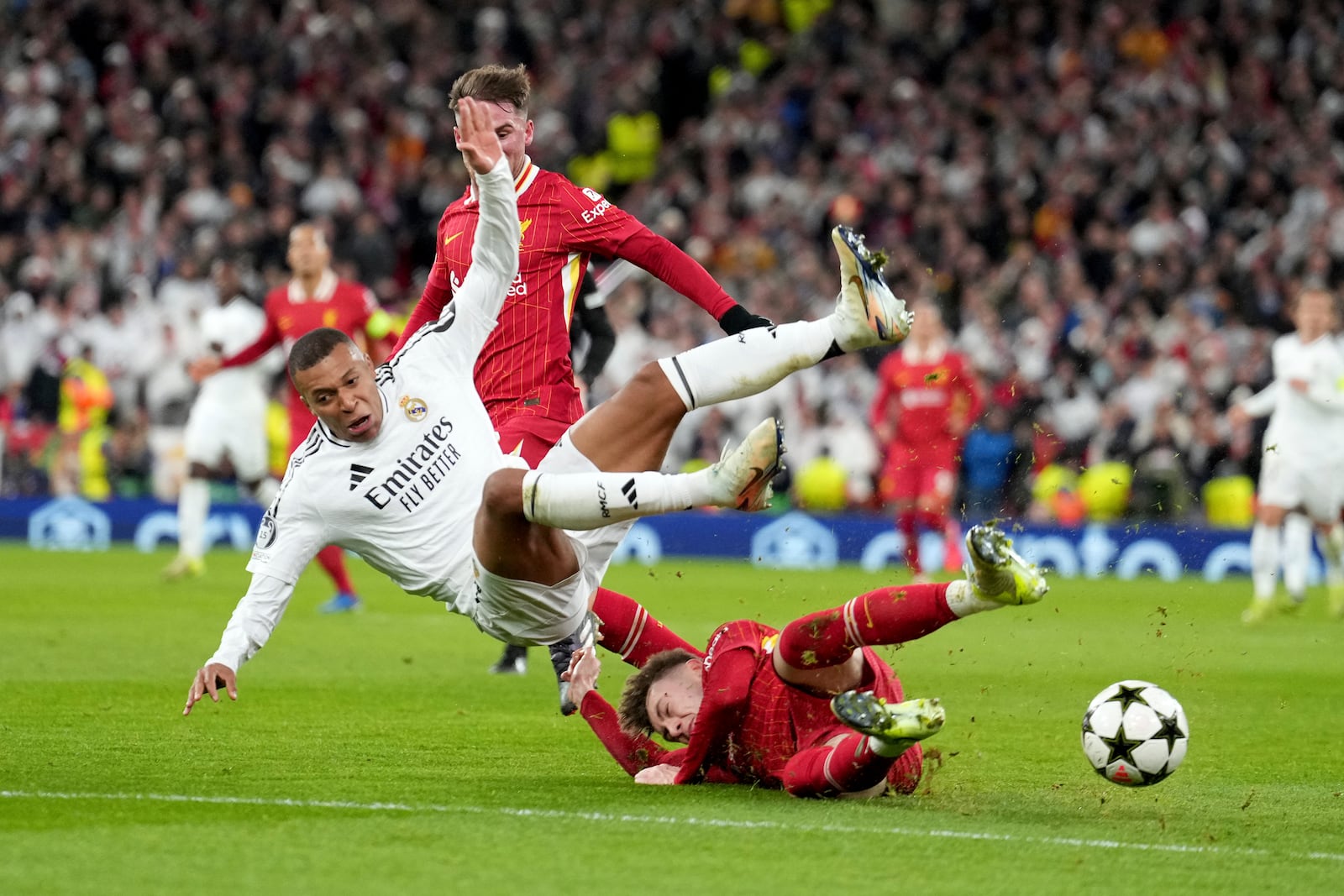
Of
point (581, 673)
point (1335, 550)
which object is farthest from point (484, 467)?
point (1335, 550)

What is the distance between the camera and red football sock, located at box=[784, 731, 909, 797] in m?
5.79

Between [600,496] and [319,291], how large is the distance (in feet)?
23.4

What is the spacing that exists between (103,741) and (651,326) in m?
14.4

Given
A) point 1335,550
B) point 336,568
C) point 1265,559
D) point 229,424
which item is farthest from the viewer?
point 229,424

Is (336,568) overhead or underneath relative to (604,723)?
overhead

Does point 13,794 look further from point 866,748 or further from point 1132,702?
point 1132,702

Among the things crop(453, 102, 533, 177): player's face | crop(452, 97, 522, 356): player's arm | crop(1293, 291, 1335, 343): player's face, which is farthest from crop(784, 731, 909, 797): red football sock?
Result: crop(1293, 291, 1335, 343): player's face

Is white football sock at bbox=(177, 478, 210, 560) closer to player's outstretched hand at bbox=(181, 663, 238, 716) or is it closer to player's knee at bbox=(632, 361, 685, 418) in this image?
player's outstretched hand at bbox=(181, 663, 238, 716)

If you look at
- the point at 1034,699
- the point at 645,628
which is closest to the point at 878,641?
the point at 645,628

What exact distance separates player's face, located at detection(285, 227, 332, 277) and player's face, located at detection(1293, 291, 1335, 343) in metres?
6.84

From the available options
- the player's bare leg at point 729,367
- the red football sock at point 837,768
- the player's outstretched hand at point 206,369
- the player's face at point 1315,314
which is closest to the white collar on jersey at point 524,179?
the player's bare leg at point 729,367

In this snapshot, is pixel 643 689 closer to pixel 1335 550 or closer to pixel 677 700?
pixel 677 700

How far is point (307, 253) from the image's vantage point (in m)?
12.3

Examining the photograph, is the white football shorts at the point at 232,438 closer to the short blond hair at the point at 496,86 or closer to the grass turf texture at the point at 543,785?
the grass turf texture at the point at 543,785
